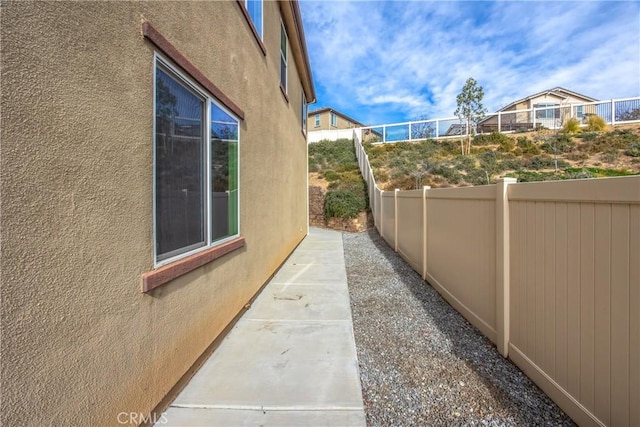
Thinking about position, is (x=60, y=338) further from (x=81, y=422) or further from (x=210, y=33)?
(x=210, y=33)

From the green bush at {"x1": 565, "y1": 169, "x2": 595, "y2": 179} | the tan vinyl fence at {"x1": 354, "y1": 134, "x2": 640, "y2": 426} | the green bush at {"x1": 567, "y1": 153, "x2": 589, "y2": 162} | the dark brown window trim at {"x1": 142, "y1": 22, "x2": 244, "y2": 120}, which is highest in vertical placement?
the green bush at {"x1": 567, "y1": 153, "x2": 589, "y2": 162}

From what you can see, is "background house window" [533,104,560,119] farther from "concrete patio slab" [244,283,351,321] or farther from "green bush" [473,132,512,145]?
"concrete patio slab" [244,283,351,321]

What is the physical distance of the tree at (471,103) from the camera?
25.0 m

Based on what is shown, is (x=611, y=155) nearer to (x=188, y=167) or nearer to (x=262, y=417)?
(x=188, y=167)

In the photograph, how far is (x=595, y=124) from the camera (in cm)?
2334

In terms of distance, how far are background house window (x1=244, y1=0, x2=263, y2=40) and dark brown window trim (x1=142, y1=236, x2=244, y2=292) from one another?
3.89 m

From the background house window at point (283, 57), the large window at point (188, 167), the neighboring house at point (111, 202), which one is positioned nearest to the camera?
the neighboring house at point (111, 202)

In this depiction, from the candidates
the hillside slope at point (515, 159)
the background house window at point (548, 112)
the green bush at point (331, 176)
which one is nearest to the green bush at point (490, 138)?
the hillside slope at point (515, 159)

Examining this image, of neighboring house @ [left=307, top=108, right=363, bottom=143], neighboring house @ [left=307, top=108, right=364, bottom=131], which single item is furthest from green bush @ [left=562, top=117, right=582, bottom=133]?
neighboring house @ [left=307, top=108, right=364, bottom=131]

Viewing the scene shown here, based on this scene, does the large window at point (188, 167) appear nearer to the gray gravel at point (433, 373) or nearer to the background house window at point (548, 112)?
the gray gravel at point (433, 373)

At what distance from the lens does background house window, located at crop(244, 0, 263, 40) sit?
5.20 meters

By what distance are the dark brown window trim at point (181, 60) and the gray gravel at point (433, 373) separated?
3346mm

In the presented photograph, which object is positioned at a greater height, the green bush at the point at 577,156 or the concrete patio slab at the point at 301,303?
the green bush at the point at 577,156

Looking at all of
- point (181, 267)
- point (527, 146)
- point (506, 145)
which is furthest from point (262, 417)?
point (527, 146)
